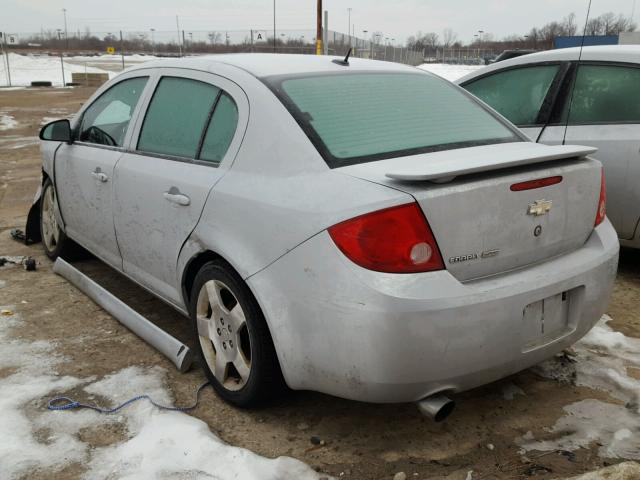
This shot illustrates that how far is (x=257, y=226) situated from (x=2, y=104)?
21.6m

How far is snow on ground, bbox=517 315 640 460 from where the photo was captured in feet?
8.77

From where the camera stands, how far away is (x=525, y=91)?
5180mm

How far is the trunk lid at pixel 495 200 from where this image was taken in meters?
2.36

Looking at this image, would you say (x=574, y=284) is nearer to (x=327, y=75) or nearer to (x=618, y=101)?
(x=327, y=75)

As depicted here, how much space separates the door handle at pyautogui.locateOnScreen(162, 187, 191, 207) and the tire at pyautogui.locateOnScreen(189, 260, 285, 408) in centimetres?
34

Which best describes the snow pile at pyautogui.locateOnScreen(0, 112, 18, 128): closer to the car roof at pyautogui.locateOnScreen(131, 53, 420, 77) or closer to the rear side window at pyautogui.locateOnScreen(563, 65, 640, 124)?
the car roof at pyautogui.locateOnScreen(131, 53, 420, 77)

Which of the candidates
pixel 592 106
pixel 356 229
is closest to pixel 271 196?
pixel 356 229

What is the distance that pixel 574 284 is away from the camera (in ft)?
8.74

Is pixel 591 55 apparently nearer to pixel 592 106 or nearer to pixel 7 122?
pixel 592 106

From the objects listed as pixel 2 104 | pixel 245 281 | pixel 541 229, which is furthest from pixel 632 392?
pixel 2 104

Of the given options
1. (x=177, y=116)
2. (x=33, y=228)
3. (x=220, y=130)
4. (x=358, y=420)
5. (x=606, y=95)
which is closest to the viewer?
(x=358, y=420)

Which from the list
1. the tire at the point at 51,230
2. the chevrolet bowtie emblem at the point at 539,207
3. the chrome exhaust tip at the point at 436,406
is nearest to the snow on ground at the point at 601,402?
the chrome exhaust tip at the point at 436,406

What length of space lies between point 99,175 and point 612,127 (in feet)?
11.6

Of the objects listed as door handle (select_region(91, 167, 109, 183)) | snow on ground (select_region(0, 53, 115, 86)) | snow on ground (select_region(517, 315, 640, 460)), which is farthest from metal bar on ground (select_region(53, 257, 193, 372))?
snow on ground (select_region(0, 53, 115, 86))
